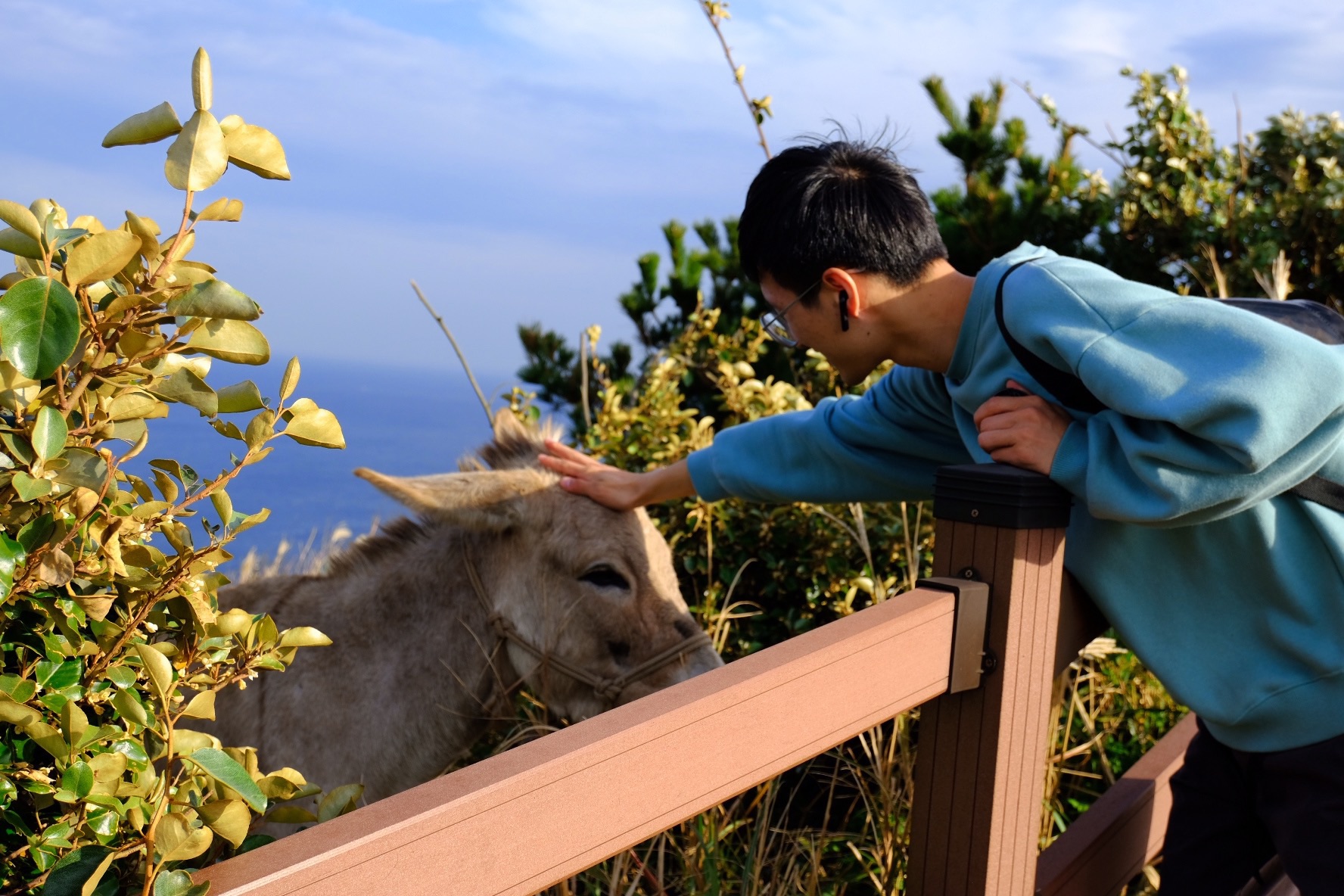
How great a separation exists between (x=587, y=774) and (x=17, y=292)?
2.29 feet

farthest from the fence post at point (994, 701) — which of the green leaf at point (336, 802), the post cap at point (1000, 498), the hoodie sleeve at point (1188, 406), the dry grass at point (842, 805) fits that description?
the green leaf at point (336, 802)

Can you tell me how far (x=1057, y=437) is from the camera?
1.85 metres

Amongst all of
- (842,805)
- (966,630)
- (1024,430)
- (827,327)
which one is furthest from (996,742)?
(842,805)

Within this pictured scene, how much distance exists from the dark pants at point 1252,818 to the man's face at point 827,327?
1159mm

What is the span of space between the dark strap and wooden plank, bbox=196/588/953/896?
1.86 ft

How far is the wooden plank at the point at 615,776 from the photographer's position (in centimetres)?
91

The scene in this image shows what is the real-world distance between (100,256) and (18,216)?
81 mm

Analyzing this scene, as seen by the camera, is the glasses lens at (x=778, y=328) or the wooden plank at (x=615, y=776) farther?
the glasses lens at (x=778, y=328)

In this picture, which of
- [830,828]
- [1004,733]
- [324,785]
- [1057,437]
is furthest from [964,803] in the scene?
[830,828]

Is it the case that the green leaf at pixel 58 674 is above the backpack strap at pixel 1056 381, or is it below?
below

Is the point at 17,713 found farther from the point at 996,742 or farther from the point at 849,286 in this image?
the point at 849,286

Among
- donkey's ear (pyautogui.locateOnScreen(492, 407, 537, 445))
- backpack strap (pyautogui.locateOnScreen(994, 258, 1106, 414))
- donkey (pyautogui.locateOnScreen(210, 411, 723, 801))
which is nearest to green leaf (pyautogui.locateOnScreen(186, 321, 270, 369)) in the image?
backpack strap (pyautogui.locateOnScreen(994, 258, 1106, 414))

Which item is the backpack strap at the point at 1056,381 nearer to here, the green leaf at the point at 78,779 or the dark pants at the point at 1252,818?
the dark pants at the point at 1252,818

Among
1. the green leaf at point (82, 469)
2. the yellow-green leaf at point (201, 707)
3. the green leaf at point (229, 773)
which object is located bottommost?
the green leaf at point (229, 773)
